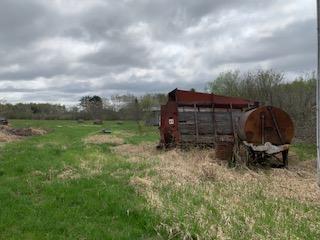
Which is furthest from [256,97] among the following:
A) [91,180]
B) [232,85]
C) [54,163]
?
[91,180]

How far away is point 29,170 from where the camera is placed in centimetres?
1259

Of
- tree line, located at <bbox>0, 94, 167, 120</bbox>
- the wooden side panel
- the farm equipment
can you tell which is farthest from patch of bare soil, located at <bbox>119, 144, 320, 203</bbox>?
tree line, located at <bbox>0, 94, 167, 120</bbox>

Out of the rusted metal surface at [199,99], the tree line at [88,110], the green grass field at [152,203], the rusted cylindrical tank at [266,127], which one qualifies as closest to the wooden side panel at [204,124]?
the rusted metal surface at [199,99]

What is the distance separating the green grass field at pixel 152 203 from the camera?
657 centimetres

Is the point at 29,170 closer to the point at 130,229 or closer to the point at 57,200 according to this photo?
the point at 57,200

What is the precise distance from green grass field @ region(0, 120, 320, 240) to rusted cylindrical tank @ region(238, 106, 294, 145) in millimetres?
1941

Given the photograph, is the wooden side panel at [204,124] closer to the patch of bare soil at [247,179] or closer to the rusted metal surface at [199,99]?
the rusted metal surface at [199,99]

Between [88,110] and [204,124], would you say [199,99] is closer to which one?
[204,124]

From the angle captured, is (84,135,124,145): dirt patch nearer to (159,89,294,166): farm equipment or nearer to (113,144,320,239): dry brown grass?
(159,89,294,166): farm equipment

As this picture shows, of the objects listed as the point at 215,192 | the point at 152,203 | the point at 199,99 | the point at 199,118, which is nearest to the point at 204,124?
the point at 199,118

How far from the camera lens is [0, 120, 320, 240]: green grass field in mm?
6566

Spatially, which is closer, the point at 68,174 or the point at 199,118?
the point at 68,174

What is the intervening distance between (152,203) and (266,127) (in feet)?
27.2

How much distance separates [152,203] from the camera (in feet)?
26.0
